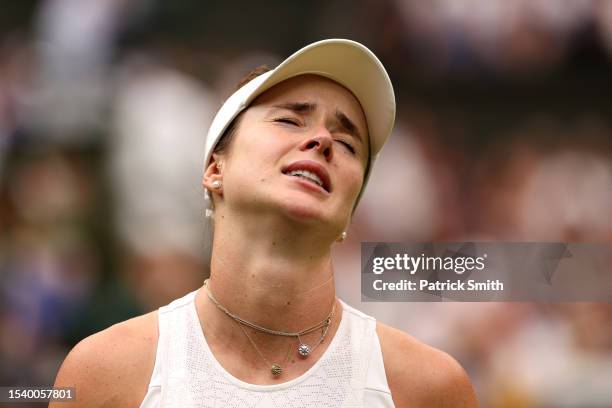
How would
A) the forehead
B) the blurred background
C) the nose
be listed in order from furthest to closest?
the blurred background, the forehead, the nose

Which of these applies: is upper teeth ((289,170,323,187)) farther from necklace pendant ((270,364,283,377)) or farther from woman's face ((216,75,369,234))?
necklace pendant ((270,364,283,377))

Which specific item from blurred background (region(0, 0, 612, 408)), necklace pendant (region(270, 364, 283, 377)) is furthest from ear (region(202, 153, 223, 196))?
blurred background (region(0, 0, 612, 408))

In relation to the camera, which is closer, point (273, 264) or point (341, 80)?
point (273, 264)

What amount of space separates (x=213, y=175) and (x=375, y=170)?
2.40 metres

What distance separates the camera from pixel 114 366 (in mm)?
2205

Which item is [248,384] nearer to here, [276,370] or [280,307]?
[276,370]

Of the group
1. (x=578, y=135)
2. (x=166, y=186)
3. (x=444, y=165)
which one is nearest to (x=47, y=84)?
(x=166, y=186)

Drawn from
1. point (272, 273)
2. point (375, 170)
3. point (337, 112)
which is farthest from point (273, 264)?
point (375, 170)

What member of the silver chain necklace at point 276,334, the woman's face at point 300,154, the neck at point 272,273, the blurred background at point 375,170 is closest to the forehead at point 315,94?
the woman's face at point 300,154

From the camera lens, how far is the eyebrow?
7.59ft

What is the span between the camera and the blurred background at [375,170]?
4.06m

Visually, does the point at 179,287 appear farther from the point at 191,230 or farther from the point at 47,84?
the point at 47,84

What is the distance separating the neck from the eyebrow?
1.00ft

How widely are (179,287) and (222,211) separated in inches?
85.2
